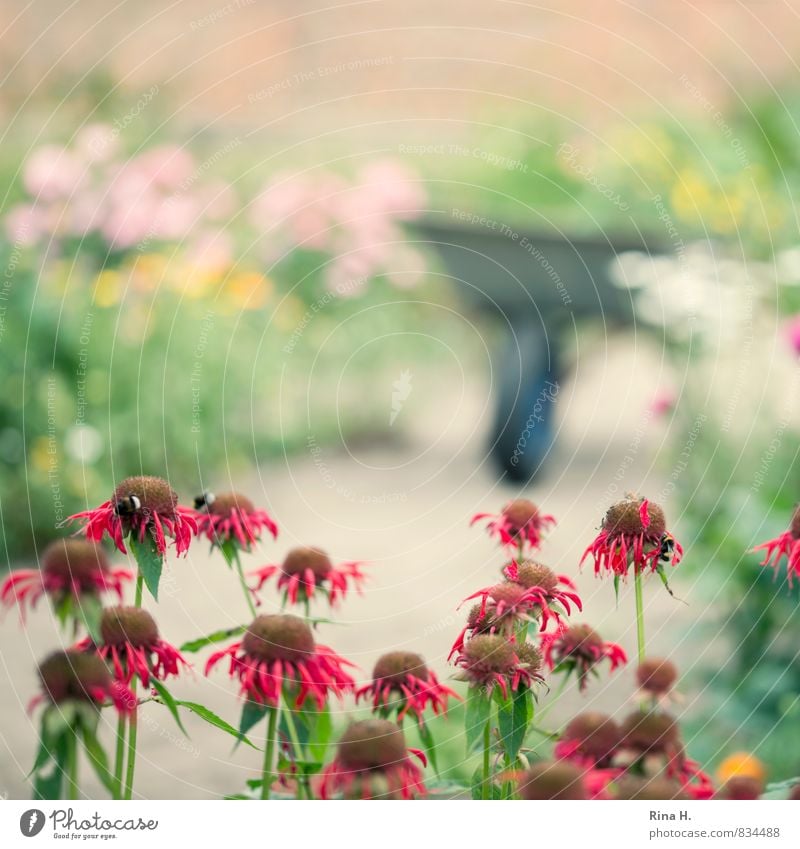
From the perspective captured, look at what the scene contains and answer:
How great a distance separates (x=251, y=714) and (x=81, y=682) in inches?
3.9

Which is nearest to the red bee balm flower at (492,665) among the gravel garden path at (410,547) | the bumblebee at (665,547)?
the bumblebee at (665,547)

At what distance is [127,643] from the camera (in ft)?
2.11

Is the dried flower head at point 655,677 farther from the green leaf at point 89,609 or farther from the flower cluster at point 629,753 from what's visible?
the green leaf at point 89,609

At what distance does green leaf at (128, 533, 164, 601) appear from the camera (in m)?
0.65

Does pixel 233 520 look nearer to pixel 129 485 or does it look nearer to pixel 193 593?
pixel 129 485

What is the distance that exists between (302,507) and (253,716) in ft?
6.09

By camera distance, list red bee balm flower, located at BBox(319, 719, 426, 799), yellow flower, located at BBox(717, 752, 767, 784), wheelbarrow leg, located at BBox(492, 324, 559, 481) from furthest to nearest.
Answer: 1. wheelbarrow leg, located at BBox(492, 324, 559, 481)
2. yellow flower, located at BBox(717, 752, 767, 784)
3. red bee balm flower, located at BBox(319, 719, 426, 799)

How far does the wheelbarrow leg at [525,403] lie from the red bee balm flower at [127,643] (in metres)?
1.95

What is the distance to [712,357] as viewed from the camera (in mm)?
2041

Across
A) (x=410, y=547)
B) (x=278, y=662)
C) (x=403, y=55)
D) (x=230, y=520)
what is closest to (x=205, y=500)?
(x=230, y=520)

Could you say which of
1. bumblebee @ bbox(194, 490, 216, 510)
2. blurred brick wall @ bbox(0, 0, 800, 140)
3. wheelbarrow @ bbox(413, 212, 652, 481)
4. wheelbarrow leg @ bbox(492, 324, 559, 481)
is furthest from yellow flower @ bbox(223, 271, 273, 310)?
bumblebee @ bbox(194, 490, 216, 510)

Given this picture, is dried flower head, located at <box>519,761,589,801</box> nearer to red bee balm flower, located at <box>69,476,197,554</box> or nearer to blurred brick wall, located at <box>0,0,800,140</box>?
red bee balm flower, located at <box>69,476,197,554</box>

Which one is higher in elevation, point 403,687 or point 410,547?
point 410,547

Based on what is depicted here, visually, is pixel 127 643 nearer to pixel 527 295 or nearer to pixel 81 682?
pixel 81 682
